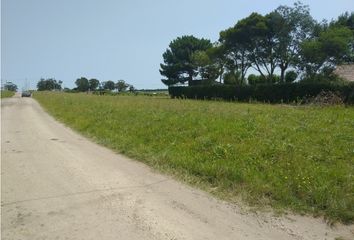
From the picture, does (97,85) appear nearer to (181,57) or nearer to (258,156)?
(181,57)

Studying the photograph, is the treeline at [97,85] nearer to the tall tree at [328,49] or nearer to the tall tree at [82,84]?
the tall tree at [82,84]

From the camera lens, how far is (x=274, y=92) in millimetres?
33781

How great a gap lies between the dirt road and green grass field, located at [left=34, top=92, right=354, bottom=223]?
536 millimetres

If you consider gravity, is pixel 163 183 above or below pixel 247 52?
below

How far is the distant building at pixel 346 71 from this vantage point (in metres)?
37.3

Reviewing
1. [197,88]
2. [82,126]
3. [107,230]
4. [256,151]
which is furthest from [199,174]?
[197,88]

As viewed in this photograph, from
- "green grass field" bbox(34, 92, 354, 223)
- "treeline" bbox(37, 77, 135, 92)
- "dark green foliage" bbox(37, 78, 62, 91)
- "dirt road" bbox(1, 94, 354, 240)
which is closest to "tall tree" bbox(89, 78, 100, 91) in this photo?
"treeline" bbox(37, 77, 135, 92)

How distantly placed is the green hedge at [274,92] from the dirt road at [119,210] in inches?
900

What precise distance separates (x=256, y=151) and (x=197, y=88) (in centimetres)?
3841

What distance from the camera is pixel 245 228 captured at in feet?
16.8

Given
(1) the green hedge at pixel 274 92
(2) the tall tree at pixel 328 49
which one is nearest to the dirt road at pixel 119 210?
(1) the green hedge at pixel 274 92

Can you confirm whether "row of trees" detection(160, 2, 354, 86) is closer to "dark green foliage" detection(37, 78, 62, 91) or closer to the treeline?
the treeline

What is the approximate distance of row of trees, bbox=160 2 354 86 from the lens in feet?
123

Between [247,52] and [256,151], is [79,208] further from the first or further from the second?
[247,52]
